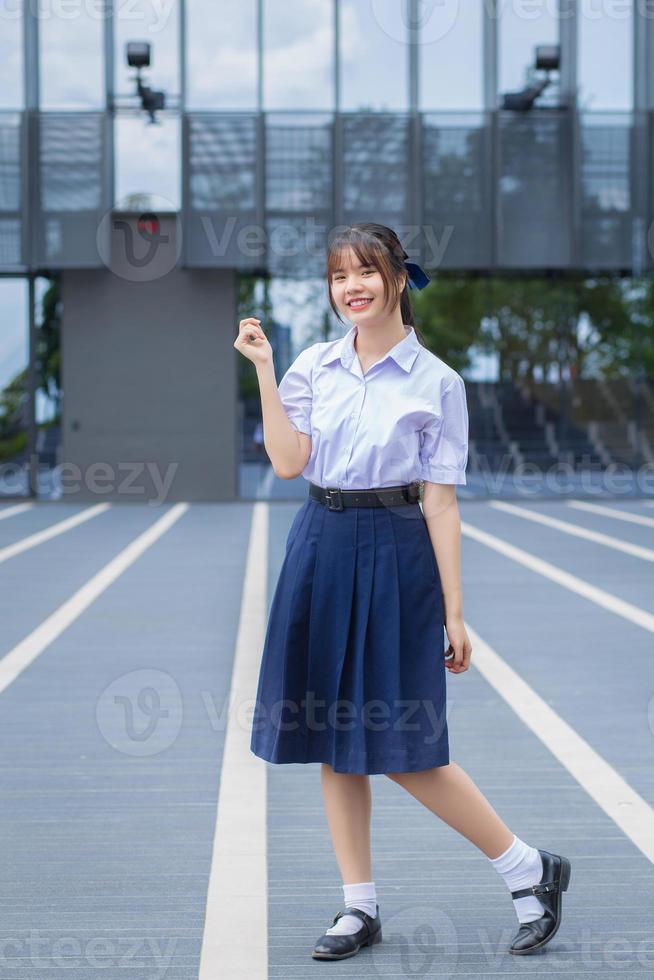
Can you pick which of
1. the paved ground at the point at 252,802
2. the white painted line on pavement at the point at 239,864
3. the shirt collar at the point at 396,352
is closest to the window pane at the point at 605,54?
the paved ground at the point at 252,802

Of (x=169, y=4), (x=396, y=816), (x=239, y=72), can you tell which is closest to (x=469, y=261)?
(x=239, y=72)

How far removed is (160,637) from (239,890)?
4.50m

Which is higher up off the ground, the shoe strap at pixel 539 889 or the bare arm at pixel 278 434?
the bare arm at pixel 278 434

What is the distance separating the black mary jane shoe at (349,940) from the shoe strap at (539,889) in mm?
355

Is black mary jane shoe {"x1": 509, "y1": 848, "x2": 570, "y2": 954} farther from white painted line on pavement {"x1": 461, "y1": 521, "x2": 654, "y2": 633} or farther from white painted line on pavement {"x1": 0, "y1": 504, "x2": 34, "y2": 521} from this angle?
white painted line on pavement {"x1": 0, "y1": 504, "x2": 34, "y2": 521}

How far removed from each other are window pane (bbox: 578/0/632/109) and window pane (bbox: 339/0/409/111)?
2697 millimetres

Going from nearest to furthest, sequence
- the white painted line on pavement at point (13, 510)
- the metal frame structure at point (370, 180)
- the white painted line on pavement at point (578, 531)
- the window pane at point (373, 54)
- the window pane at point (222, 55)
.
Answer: the white painted line on pavement at point (578, 531) → the white painted line on pavement at point (13, 510) → the metal frame structure at point (370, 180) → the window pane at point (222, 55) → the window pane at point (373, 54)

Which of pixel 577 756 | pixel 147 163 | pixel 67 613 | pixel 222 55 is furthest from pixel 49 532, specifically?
pixel 577 756

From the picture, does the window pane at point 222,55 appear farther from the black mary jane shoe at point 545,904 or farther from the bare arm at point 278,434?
the black mary jane shoe at point 545,904

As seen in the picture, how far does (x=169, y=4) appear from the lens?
21547 mm

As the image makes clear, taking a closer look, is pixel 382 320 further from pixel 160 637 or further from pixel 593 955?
pixel 160 637

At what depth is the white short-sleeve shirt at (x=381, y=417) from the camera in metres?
3.41

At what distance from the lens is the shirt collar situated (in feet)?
11.4

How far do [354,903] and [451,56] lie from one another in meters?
19.7
